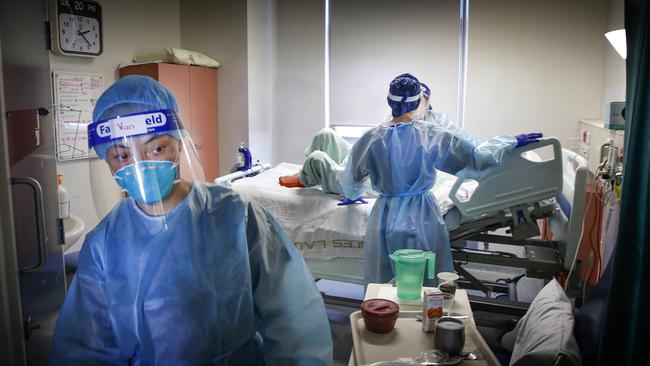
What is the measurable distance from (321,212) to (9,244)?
205 centimetres

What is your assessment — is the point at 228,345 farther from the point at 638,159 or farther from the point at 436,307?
the point at 638,159

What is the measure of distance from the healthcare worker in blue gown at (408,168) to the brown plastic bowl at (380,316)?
1140 mm

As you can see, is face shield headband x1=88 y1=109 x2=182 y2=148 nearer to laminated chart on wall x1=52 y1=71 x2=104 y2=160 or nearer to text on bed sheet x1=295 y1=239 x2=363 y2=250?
text on bed sheet x1=295 y1=239 x2=363 y2=250

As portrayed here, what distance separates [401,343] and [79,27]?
3.45 metres

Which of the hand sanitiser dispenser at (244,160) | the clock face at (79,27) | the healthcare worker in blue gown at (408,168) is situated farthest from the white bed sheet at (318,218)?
the clock face at (79,27)

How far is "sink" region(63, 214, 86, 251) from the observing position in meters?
2.56

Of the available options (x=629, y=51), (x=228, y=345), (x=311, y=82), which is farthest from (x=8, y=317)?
(x=311, y=82)

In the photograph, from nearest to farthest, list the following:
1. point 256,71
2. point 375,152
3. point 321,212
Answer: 1. point 375,152
2. point 321,212
3. point 256,71

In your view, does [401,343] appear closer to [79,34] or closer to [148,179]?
[148,179]

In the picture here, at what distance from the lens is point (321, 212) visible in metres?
3.20

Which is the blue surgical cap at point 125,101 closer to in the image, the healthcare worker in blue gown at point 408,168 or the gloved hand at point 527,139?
the healthcare worker in blue gown at point 408,168

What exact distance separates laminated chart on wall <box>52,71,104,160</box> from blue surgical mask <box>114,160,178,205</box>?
2.60 m

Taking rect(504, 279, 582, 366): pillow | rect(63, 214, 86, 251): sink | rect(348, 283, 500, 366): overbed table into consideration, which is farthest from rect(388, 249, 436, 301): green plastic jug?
rect(63, 214, 86, 251): sink

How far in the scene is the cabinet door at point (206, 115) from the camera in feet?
15.1
